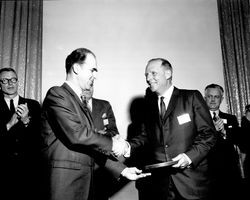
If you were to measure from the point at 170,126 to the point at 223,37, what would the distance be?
2771mm

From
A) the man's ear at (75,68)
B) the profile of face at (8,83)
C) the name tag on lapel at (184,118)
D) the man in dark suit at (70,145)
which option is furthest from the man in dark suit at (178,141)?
the profile of face at (8,83)

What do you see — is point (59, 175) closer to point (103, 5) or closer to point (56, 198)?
point (56, 198)

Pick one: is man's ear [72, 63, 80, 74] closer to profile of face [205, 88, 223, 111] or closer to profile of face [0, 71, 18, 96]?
profile of face [0, 71, 18, 96]

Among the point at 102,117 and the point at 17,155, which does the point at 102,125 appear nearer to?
the point at 102,117

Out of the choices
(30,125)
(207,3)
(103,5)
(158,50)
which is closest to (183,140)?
(30,125)

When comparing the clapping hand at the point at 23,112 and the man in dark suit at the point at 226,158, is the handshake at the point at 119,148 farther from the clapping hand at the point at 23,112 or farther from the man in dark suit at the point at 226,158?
the man in dark suit at the point at 226,158

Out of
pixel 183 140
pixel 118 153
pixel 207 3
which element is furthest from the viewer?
pixel 207 3

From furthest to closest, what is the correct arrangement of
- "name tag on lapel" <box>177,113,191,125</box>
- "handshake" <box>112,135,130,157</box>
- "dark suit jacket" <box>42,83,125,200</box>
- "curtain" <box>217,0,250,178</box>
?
"curtain" <box>217,0,250,178</box>
"name tag on lapel" <box>177,113,191,125</box>
"handshake" <box>112,135,130,157</box>
"dark suit jacket" <box>42,83,125,200</box>

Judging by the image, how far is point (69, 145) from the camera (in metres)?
2.01

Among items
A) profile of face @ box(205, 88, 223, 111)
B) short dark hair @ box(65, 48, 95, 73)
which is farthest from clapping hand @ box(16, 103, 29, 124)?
profile of face @ box(205, 88, 223, 111)

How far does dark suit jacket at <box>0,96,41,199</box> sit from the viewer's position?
3.23 m

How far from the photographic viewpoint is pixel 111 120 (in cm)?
346

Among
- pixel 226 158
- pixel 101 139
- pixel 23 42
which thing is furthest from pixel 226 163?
pixel 23 42

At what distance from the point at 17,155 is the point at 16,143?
0.14m
